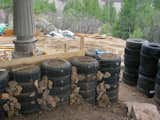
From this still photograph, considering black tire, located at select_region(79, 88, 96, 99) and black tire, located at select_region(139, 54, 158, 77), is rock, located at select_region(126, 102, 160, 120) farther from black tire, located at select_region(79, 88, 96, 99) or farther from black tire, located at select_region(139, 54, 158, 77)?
black tire, located at select_region(139, 54, 158, 77)

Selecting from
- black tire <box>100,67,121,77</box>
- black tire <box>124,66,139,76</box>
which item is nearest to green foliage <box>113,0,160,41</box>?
black tire <box>124,66,139,76</box>

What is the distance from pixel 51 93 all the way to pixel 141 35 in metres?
21.0

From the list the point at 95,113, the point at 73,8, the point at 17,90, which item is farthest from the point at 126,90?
the point at 73,8

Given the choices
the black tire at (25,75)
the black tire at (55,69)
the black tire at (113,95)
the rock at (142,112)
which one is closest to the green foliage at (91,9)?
the black tire at (113,95)

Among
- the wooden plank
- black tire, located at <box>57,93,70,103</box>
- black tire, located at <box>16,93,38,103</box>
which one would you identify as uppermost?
the wooden plank

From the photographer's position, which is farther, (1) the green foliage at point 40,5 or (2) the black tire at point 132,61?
(1) the green foliage at point 40,5

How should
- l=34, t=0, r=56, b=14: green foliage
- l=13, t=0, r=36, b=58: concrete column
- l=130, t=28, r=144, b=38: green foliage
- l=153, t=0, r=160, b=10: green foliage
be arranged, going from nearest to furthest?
Result: l=13, t=0, r=36, b=58: concrete column < l=130, t=28, r=144, b=38: green foliage < l=153, t=0, r=160, b=10: green foliage < l=34, t=0, r=56, b=14: green foliage

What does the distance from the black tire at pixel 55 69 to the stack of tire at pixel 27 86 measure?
16cm

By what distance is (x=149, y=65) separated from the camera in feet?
20.5

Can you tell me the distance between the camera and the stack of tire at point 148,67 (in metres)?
6.14

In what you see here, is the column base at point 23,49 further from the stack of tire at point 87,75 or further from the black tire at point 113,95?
the black tire at point 113,95

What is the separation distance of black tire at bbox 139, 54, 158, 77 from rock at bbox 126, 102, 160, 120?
4.79 feet

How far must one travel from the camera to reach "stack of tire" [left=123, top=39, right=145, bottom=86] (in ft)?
22.1

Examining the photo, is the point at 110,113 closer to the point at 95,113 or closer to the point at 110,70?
the point at 95,113
